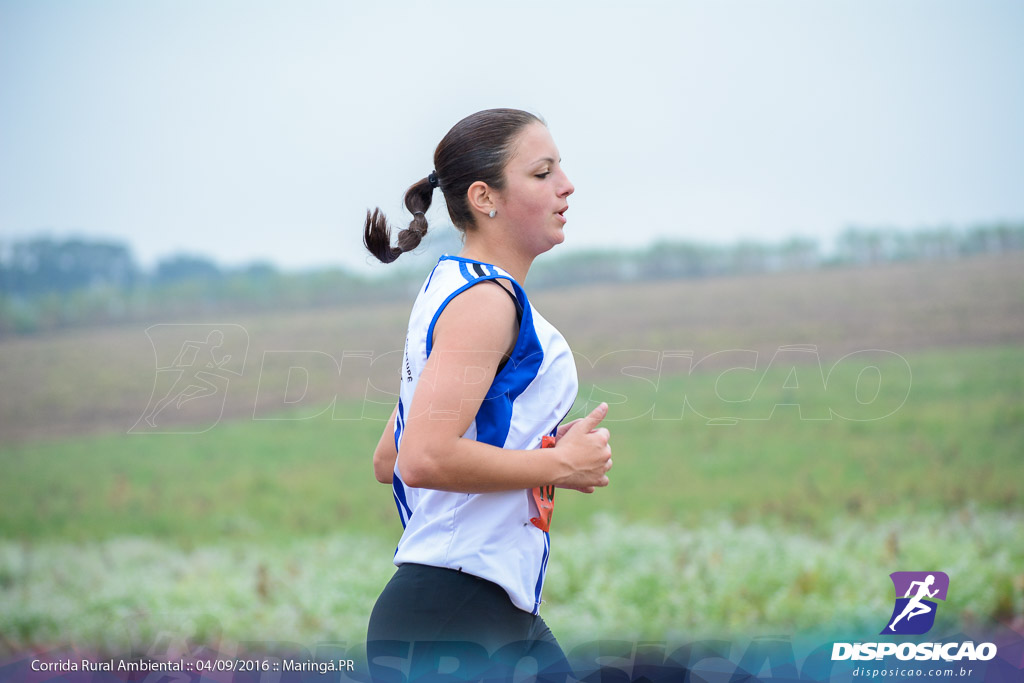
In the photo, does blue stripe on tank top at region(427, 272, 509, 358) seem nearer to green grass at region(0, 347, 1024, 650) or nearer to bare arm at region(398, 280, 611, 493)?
bare arm at region(398, 280, 611, 493)

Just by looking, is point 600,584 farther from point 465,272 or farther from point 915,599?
point 465,272

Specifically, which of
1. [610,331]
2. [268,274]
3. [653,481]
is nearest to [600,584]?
[653,481]

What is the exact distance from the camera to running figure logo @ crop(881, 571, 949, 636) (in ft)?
9.62

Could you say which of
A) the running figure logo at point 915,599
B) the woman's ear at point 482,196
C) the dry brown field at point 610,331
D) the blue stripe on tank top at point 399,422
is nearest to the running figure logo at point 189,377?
the dry brown field at point 610,331

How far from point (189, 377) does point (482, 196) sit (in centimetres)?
434

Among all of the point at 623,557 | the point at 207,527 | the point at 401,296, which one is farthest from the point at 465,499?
the point at 401,296

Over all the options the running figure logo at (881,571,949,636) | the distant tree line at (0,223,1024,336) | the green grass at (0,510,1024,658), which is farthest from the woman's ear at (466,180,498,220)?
the distant tree line at (0,223,1024,336)

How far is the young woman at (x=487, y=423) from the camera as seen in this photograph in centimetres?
96

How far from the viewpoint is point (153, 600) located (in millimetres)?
4090

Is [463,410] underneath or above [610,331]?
above

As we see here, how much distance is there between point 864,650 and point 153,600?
11.0 ft

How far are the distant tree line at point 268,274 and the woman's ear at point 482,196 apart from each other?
4.90m

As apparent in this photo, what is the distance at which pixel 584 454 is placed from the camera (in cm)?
105

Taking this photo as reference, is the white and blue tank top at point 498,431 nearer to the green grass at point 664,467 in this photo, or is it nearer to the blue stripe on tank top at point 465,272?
the blue stripe on tank top at point 465,272
